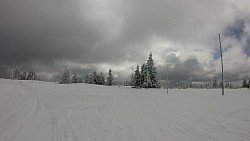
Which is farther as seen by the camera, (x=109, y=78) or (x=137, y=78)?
(x=109, y=78)

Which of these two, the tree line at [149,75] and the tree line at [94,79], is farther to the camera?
the tree line at [94,79]

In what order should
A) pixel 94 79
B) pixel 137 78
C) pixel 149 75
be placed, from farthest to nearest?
1. pixel 94 79
2. pixel 137 78
3. pixel 149 75

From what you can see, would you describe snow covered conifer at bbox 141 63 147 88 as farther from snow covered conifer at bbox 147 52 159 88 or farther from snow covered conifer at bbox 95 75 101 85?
snow covered conifer at bbox 95 75 101 85

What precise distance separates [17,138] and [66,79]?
95.4 meters

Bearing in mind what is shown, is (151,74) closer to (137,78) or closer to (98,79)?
(137,78)

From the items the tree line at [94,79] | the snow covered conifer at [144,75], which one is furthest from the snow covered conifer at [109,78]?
the snow covered conifer at [144,75]

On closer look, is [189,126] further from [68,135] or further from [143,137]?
[68,135]

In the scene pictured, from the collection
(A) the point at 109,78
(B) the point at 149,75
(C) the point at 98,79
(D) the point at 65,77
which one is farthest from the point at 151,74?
(D) the point at 65,77

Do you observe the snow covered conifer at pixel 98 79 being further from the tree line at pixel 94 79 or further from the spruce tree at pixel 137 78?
the spruce tree at pixel 137 78

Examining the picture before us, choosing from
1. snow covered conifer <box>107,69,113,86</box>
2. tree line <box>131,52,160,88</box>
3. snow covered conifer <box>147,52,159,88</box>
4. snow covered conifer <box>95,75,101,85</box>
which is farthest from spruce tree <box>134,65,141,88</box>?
snow covered conifer <box>95,75,101,85</box>

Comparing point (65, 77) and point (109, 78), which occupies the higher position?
point (65, 77)

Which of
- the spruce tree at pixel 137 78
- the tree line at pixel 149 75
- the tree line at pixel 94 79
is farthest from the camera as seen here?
the tree line at pixel 94 79

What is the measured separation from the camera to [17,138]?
28.4ft

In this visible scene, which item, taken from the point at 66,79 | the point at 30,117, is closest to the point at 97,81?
the point at 66,79
